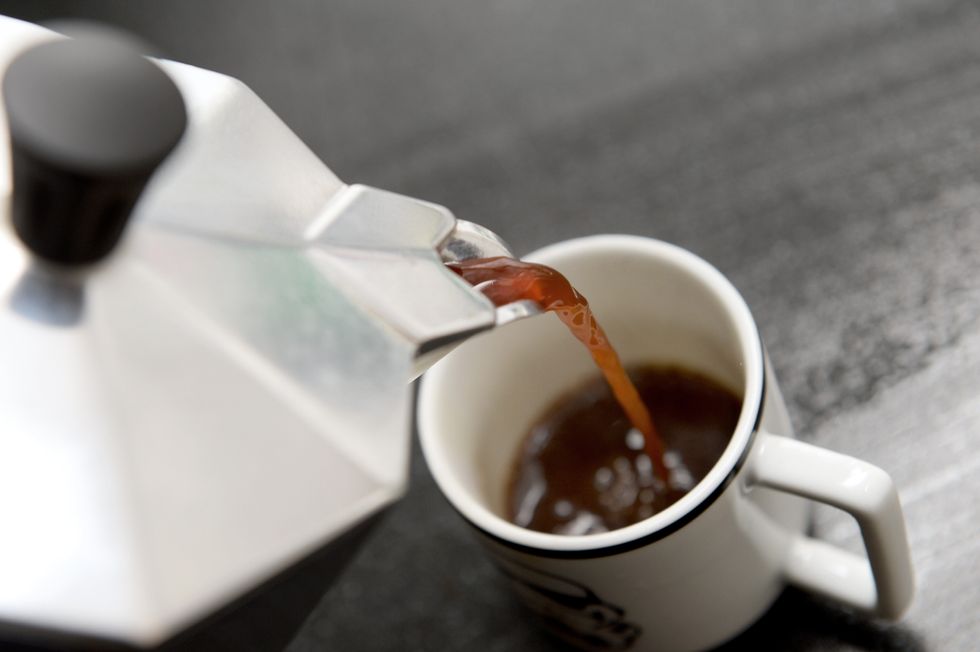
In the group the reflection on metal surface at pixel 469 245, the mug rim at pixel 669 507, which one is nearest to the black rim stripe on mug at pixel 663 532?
the mug rim at pixel 669 507

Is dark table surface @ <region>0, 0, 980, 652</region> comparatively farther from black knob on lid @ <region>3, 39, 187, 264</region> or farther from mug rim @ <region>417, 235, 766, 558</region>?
black knob on lid @ <region>3, 39, 187, 264</region>

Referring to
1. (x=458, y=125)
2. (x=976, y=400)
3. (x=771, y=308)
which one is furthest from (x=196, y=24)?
(x=976, y=400)

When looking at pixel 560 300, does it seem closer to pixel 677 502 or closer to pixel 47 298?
pixel 677 502

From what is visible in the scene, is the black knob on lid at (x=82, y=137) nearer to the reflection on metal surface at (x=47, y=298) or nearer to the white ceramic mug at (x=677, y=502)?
the reflection on metal surface at (x=47, y=298)

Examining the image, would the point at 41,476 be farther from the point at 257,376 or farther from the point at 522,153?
the point at 522,153

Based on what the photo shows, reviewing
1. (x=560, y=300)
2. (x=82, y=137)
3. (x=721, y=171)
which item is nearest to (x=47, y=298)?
(x=82, y=137)

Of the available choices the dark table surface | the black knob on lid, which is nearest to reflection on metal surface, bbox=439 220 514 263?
the black knob on lid
